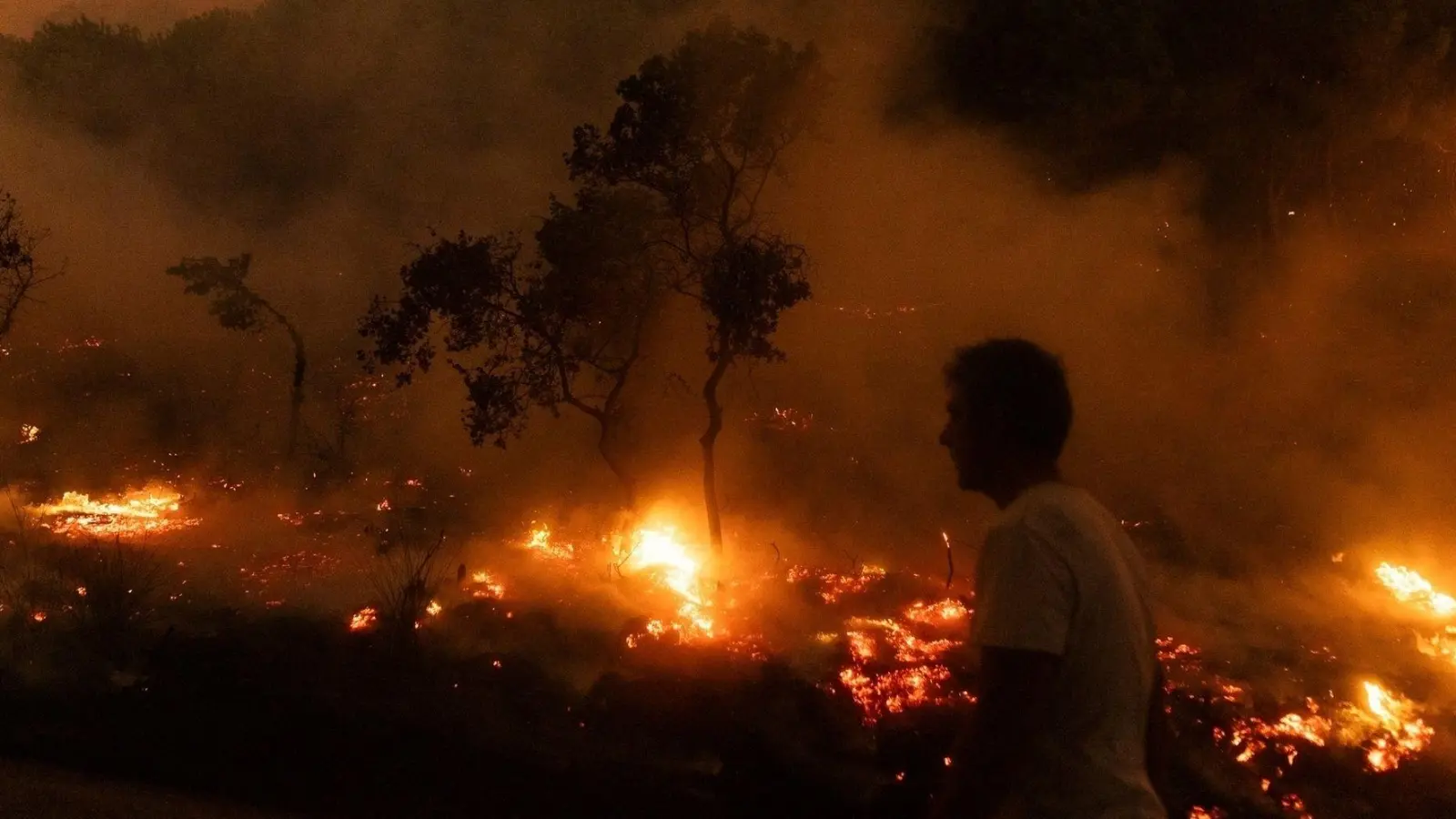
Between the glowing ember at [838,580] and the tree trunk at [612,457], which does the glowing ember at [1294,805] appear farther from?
the tree trunk at [612,457]

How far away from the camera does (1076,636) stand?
175cm

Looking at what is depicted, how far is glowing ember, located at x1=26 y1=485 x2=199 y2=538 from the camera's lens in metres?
8.39

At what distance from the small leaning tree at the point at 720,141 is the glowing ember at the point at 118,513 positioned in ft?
16.8

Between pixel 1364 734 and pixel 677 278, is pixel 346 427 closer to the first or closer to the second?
pixel 677 278

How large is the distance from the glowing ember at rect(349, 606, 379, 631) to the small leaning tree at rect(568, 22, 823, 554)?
275 centimetres

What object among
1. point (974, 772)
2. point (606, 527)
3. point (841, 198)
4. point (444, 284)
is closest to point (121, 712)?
point (444, 284)

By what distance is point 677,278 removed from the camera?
7.46 metres

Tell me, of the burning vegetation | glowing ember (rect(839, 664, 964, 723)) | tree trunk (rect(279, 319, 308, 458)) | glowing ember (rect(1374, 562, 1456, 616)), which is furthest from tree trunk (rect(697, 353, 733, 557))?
glowing ember (rect(1374, 562, 1456, 616))

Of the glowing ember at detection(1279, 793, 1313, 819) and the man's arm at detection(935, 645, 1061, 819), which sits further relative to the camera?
the glowing ember at detection(1279, 793, 1313, 819)

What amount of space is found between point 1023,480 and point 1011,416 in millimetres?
131

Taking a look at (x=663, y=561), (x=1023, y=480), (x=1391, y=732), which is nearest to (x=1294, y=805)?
(x=1391, y=732)

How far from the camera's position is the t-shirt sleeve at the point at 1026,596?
168 cm

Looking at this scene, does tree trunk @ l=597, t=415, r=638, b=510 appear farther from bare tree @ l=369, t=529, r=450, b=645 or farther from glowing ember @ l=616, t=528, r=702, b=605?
bare tree @ l=369, t=529, r=450, b=645

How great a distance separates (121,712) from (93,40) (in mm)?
16919
